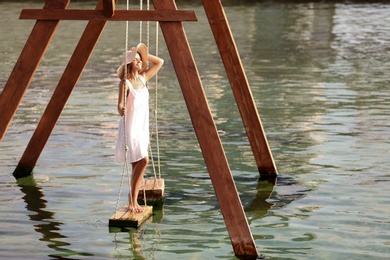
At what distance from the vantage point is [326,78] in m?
22.1

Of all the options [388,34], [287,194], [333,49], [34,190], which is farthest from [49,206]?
[388,34]

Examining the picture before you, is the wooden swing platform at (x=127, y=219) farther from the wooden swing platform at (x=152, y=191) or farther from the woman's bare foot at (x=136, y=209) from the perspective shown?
the wooden swing platform at (x=152, y=191)

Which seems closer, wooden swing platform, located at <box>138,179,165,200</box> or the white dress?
the white dress

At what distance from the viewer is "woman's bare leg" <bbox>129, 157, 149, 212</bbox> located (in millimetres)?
10344

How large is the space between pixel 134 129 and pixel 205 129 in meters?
1.32

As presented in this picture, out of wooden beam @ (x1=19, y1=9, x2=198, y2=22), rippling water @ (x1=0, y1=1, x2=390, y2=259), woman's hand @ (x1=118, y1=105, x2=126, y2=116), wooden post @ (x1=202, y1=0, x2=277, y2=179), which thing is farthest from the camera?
wooden post @ (x1=202, y1=0, x2=277, y2=179)

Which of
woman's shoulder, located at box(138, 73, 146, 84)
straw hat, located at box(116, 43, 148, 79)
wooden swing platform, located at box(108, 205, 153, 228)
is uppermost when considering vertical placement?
straw hat, located at box(116, 43, 148, 79)

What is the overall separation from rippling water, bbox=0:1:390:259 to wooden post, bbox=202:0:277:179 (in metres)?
0.25

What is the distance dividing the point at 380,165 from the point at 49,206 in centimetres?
410

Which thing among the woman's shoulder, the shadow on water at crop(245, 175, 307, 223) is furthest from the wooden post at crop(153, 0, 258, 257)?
the shadow on water at crop(245, 175, 307, 223)

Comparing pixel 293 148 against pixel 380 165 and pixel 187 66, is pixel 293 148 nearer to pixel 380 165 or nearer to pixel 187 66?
pixel 380 165

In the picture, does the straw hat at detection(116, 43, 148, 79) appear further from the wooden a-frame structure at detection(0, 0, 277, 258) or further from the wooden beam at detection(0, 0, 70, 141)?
the wooden beam at detection(0, 0, 70, 141)

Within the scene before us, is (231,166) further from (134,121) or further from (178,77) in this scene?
(178,77)

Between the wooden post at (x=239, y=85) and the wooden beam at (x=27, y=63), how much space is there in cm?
174
